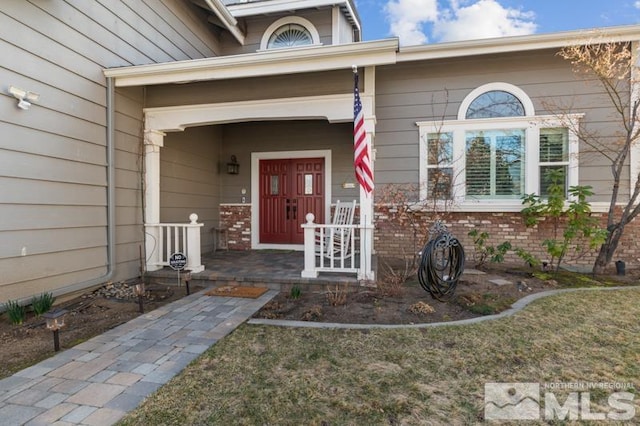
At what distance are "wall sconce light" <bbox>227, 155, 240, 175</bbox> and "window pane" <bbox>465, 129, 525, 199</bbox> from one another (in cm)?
469

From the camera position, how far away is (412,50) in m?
5.70

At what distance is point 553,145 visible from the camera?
227 inches

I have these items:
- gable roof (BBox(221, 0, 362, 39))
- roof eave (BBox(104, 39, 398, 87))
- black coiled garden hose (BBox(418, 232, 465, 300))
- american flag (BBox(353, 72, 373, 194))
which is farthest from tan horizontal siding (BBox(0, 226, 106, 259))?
gable roof (BBox(221, 0, 362, 39))

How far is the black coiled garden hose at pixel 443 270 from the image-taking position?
154 inches

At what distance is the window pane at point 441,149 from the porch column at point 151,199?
15.0 feet

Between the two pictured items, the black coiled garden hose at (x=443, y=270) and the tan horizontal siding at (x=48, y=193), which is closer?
the tan horizontal siding at (x=48, y=193)

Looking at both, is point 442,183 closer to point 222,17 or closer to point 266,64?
point 266,64

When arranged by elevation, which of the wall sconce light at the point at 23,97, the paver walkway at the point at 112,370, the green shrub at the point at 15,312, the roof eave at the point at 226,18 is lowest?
the paver walkway at the point at 112,370

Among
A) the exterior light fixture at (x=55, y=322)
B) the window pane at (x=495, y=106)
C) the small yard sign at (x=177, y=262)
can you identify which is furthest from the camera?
the window pane at (x=495, y=106)

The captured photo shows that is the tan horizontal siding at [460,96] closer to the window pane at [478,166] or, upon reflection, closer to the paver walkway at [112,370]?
the window pane at [478,166]

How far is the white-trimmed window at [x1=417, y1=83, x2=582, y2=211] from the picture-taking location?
5727 mm

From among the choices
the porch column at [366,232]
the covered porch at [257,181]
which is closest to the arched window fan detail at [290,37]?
the covered porch at [257,181]

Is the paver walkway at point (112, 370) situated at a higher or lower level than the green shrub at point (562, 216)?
lower

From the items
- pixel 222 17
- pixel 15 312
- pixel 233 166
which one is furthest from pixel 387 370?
pixel 222 17
